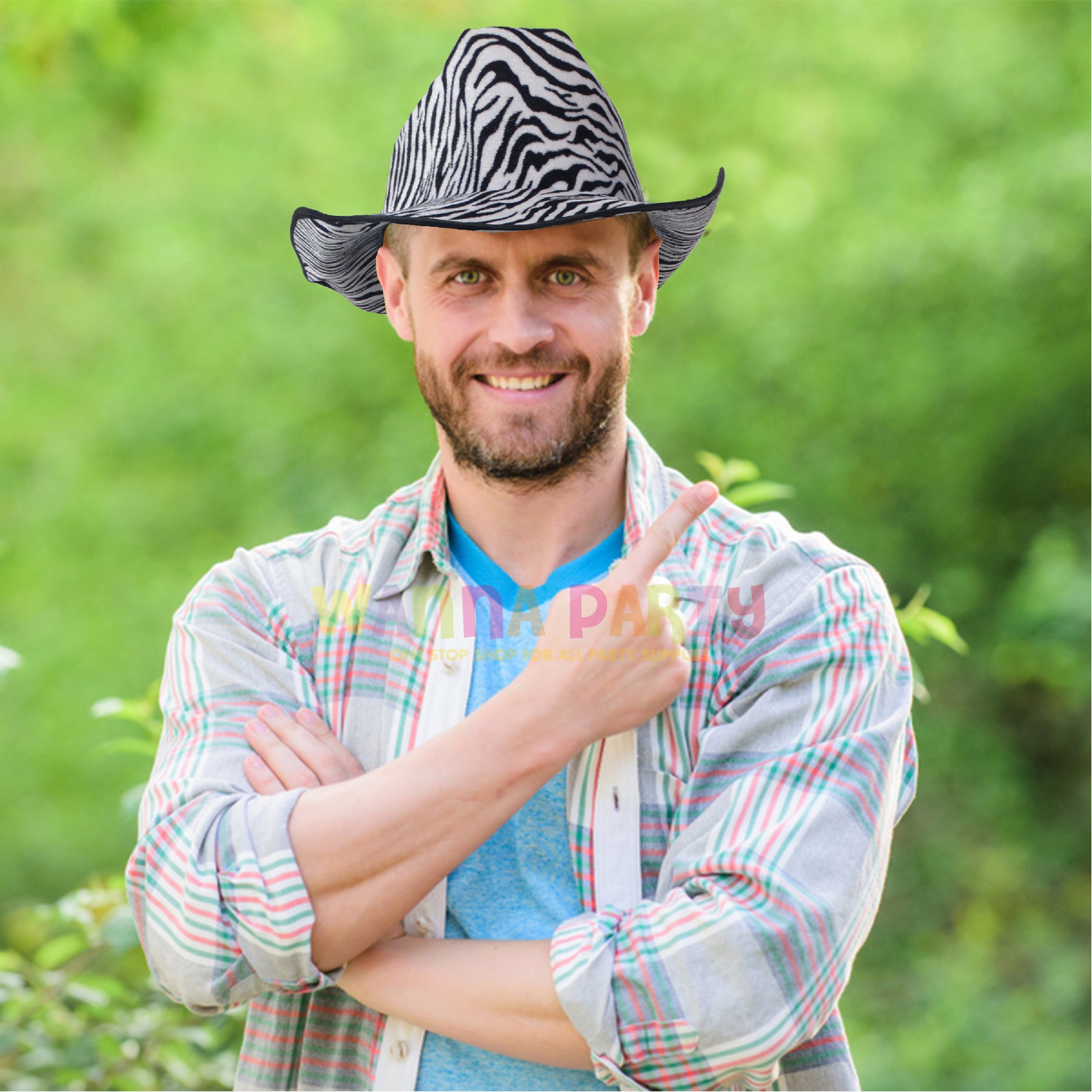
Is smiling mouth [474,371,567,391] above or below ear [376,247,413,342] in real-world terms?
below

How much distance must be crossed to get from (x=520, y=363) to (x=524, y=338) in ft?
0.12

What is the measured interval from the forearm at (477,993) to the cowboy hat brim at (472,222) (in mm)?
801

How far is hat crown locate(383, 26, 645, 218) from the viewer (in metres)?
1.48

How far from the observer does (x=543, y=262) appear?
1.46 metres

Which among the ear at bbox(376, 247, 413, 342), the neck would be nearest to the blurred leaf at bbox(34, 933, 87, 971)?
the neck

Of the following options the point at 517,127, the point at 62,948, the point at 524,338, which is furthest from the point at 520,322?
the point at 62,948

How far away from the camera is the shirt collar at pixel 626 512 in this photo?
1.57m

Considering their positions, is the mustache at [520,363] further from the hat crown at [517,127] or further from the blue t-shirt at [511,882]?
the blue t-shirt at [511,882]

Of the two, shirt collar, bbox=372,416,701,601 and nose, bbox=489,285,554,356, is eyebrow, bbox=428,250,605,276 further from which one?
shirt collar, bbox=372,416,701,601

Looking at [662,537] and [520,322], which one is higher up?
[520,322]

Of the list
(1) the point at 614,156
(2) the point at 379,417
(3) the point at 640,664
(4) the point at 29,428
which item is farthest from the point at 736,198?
(3) the point at 640,664

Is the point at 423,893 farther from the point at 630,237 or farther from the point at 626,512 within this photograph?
the point at 630,237

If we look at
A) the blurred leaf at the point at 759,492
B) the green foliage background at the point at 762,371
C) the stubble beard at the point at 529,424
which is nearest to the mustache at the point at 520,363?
the stubble beard at the point at 529,424

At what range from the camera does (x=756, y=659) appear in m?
1.39
